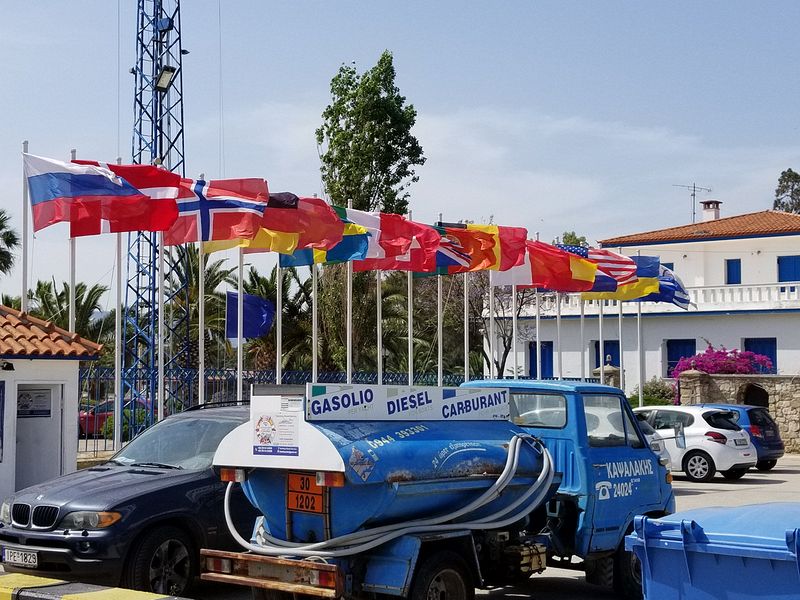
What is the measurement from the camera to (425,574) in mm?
8172

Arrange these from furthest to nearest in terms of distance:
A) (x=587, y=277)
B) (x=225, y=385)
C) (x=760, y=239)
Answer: (x=760, y=239)
(x=587, y=277)
(x=225, y=385)

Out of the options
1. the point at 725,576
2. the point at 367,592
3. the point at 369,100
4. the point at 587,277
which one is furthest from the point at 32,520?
the point at 369,100

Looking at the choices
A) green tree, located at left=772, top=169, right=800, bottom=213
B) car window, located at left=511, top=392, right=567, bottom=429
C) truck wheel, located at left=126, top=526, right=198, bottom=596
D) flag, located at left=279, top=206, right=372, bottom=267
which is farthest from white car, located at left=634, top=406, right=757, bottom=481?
green tree, located at left=772, top=169, right=800, bottom=213

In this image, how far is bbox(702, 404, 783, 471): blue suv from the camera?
24797 millimetres

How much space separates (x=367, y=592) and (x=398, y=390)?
63.6 inches

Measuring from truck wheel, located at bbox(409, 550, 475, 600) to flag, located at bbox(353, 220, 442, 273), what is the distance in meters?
14.0

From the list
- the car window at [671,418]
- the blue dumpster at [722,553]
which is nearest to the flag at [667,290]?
the car window at [671,418]

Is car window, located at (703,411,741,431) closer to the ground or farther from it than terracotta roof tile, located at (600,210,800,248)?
closer to the ground

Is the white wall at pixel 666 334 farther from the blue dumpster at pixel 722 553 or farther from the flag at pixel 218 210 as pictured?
the blue dumpster at pixel 722 553

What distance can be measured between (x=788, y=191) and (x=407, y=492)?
9220 cm

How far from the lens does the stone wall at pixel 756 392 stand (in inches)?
1305

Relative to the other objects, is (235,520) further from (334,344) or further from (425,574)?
(334,344)

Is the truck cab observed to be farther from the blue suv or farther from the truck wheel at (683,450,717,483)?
the blue suv

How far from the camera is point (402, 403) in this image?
866 centimetres
